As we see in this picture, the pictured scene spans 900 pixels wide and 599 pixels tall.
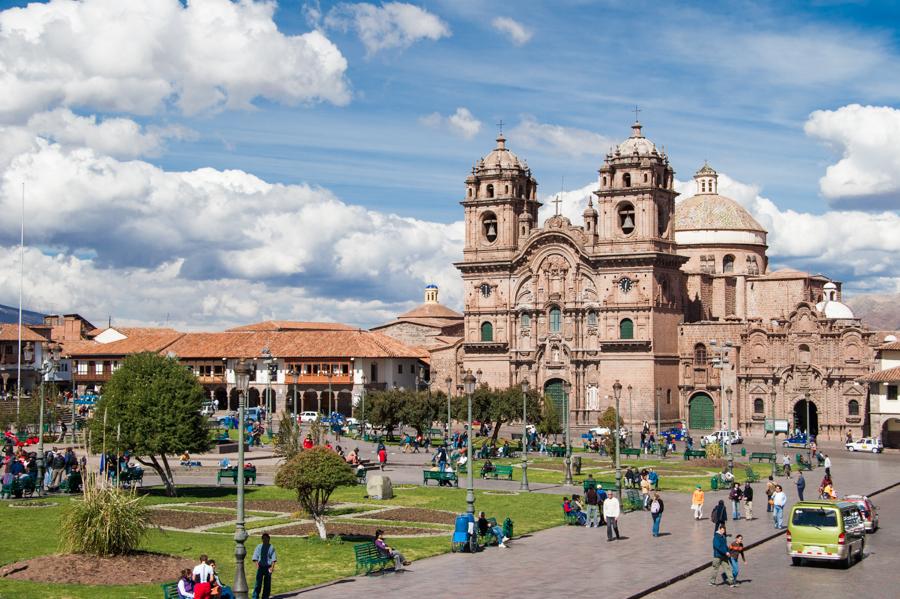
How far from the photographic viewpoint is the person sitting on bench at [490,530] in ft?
96.5

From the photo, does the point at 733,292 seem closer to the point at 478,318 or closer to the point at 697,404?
the point at 697,404

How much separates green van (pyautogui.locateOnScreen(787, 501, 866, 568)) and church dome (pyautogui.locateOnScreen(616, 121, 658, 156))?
58.7 metres

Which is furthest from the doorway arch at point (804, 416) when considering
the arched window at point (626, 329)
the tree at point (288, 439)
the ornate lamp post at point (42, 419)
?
the ornate lamp post at point (42, 419)

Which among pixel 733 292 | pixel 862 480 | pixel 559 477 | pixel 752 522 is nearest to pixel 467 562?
pixel 752 522

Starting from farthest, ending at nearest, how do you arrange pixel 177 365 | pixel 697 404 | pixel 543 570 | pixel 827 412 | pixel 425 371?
pixel 425 371
pixel 697 404
pixel 827 412
pixel 177 365
pixel 543 570

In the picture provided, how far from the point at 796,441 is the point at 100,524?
56.9 m

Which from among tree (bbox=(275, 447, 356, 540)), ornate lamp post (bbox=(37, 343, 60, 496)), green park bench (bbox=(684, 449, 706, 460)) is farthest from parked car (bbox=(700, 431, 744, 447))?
tree (bbox=(275, 447, 356, 540))

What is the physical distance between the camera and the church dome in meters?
84.3

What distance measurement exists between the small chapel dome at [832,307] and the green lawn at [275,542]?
1861 inches

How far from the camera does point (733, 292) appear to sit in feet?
303

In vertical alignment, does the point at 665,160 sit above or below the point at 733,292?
above

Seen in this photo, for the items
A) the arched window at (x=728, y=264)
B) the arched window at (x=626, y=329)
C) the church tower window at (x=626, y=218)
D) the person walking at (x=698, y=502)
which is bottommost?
the person walking at (x=698, y=502)

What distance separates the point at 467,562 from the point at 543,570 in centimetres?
192

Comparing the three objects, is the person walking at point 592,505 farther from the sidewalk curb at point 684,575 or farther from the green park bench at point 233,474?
the green park bench at point 233,474
